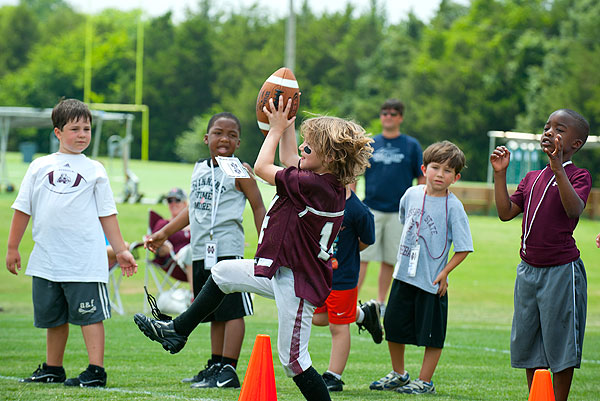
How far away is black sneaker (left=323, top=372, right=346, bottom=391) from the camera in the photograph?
5.33 m

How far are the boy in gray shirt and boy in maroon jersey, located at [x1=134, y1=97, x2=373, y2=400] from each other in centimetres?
126

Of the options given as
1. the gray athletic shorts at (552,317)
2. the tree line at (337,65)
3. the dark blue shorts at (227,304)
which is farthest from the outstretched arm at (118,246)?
the tree line at (337,65)

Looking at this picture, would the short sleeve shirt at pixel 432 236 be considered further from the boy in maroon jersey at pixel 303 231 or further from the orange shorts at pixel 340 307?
the boy in maroon jersey at pixel 303 231

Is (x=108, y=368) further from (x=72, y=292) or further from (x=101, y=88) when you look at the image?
(x=101, y=88)

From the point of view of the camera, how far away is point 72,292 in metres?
5.18

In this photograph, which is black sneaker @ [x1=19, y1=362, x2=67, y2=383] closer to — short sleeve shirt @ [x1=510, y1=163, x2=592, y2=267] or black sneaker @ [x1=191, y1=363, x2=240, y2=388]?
black sneaker @ [x1=191, y1=363, x2=240, y2=388]

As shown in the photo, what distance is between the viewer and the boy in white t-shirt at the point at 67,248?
5.18 m

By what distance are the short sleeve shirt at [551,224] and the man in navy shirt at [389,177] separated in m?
4.07

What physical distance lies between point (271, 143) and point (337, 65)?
6414cm

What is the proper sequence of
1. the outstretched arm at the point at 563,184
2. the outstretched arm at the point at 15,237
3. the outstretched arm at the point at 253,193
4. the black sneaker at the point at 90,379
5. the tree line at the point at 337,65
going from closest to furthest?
the outstretched arm at the point at 563,184 < the black sneaker at the point at 90,379 < the outstretched arm at the point at 15,237 < the outstretched arm at the point at 253,193 < the tree line at the point at 337,65

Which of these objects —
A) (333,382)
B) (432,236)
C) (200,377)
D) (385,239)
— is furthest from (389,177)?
(200,377)

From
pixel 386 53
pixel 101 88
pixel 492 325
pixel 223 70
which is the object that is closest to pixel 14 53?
pixel 101 88

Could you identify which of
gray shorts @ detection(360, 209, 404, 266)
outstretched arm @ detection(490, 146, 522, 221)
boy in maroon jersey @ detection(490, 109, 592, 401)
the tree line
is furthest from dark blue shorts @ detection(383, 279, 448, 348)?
the tree line

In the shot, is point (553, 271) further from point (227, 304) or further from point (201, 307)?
point (227, 304)
